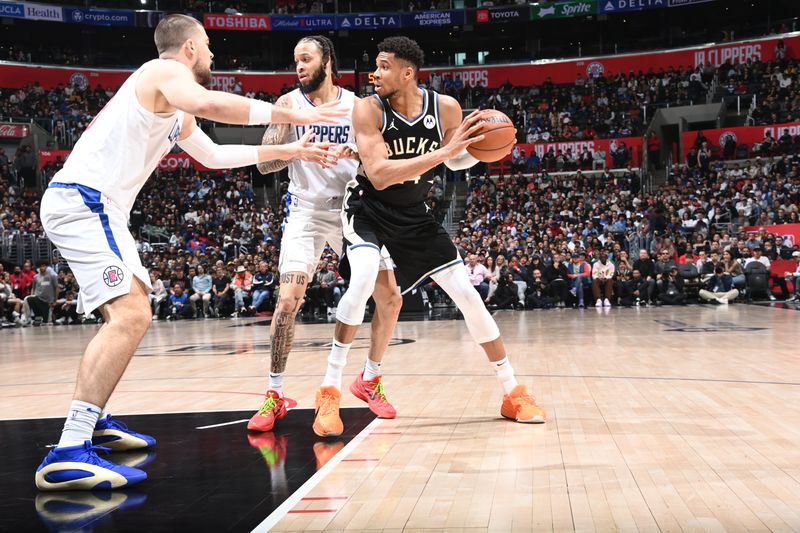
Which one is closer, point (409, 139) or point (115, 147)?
point (115, 147)

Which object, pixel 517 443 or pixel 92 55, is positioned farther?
pixel 92 55

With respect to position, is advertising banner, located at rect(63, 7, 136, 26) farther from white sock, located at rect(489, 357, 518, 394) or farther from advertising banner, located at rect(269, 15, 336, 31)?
white sock, located at rect(489, 357, 518, 394)

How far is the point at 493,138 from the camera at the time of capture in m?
4.57

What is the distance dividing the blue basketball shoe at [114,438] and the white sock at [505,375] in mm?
1944

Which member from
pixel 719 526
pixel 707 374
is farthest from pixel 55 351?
pixel 719 526

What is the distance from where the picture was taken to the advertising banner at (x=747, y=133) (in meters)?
25.2

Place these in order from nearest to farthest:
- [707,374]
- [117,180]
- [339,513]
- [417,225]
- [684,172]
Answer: [339,513]
[117,180]
[417,225]
[707,374]
[684,172]

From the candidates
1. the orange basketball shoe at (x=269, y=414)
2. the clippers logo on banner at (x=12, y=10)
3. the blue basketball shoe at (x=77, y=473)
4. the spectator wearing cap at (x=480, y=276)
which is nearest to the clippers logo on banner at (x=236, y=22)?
the clippers logo on banner at (x=12, y=10)

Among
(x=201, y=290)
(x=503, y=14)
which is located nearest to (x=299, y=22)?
(x=503, y=14)

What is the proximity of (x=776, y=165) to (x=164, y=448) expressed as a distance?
2283 cm

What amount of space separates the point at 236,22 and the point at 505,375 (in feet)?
111

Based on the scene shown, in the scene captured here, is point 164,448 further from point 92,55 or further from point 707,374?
point 92,55

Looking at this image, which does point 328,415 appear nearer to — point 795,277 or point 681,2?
point 795,277

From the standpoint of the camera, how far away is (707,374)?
20.4 feet
